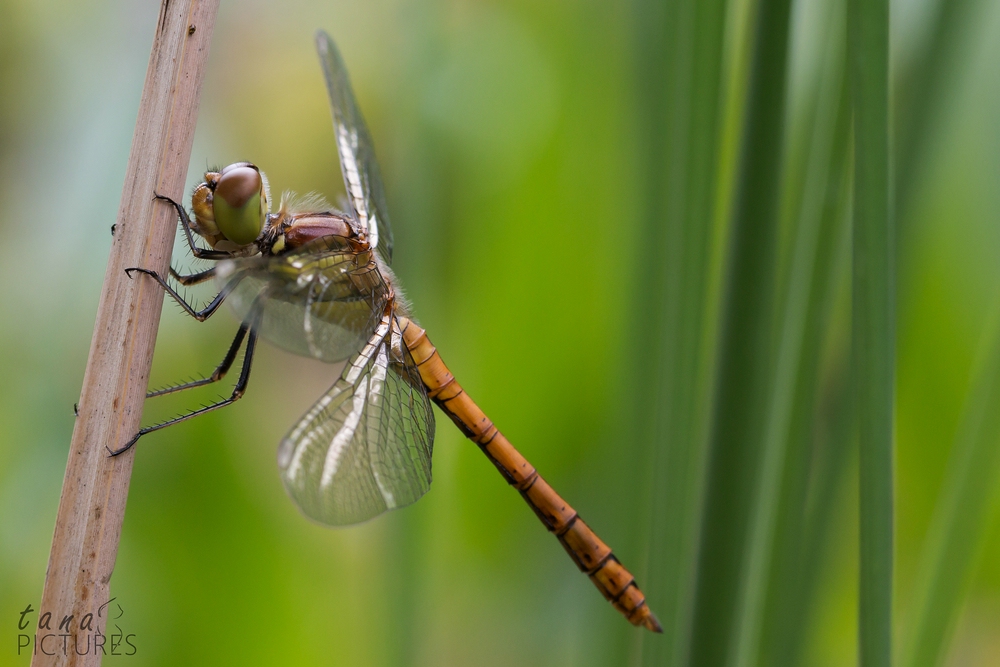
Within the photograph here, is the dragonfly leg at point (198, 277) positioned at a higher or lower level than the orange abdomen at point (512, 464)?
higher

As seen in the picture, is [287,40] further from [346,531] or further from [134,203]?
[346,531]

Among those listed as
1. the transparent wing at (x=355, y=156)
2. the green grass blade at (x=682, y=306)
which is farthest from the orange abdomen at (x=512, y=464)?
the green grass blade at (x=682, y=306)

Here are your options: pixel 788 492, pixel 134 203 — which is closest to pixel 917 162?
pixel 788 492

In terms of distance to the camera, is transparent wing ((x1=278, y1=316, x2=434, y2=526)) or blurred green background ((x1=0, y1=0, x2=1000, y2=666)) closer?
blurred green background ((x1=0, y1=0, x2=1000, y2=666))

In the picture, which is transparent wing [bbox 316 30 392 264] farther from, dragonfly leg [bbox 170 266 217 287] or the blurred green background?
dragonfly leg [bbox 170 266 217 287]

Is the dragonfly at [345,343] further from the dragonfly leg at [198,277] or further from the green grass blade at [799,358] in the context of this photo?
the green grass blade at [799,358]

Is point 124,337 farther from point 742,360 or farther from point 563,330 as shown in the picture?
point 563,330

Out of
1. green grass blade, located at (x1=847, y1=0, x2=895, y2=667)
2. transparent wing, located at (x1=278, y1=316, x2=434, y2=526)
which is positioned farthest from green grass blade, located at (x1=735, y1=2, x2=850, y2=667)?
transparent wing, located at (x1=278, y1=316, x2=434, y2=526)
